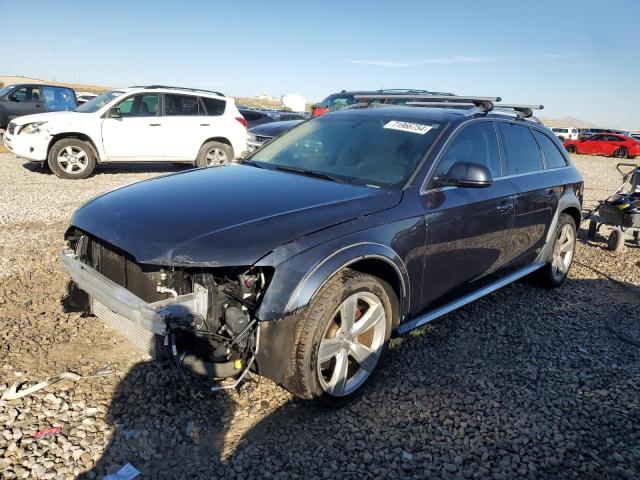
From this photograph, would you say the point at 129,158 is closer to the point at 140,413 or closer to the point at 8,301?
the point at 8,301

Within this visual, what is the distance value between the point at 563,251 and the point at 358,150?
3.07 m

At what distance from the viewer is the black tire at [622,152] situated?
28.4 meters

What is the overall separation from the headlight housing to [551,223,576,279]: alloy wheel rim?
911 cm

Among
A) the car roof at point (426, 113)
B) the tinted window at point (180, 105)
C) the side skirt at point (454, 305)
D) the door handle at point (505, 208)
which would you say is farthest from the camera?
the tinted window at point (180, 105)

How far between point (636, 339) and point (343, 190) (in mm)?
3048

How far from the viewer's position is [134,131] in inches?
410

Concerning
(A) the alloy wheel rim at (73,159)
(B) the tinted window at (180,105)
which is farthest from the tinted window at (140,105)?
(A) the alloy wheel rim at (73,159)

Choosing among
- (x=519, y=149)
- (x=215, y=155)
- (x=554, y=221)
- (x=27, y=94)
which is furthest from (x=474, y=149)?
(x=27, y=94)

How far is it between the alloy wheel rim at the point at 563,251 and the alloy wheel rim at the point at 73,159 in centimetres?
869

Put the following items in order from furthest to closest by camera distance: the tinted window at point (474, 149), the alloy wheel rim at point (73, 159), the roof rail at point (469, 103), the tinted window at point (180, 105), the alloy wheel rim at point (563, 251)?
the tinted window at point (180, 105)
the alloy wheel rim at point (73, 159)
the alloy wheel rim at point (563, 251)
the roof rail at point (469, 103)
the tinted window at point (474, 149)

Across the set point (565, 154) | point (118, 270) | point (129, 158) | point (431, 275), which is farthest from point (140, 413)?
point (129, 158)

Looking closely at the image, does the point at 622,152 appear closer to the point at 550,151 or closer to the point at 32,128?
the point at 550,151

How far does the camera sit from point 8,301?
165 inches

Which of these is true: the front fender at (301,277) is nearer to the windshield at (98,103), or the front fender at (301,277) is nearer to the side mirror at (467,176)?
the side mirror at (467,176)
